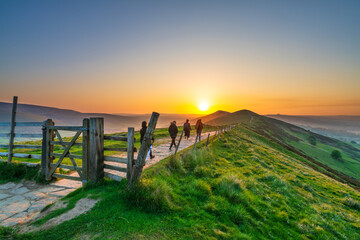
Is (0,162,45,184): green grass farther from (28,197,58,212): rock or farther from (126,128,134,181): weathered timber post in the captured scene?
(126,128,134,181): weathered timber post

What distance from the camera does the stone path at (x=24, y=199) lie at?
4.59 meters

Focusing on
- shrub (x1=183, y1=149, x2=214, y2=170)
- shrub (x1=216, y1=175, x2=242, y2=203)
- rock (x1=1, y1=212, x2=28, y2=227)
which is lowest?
rock (x1=1, y1=212, x2=28, y2=227)

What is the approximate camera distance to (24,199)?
556 cm

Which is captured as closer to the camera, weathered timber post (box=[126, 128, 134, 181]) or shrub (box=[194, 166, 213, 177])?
weathered timber post (box=[126, 128, 134, 181])

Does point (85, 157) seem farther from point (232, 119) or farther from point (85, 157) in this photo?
point (232, 119)

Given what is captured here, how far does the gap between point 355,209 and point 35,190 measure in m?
16.7

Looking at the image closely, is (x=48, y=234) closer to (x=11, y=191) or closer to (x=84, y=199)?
(x=84, y=199)

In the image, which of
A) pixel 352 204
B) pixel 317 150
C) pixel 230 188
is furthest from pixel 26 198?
pixel 317 150

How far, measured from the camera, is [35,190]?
6270 millimetres

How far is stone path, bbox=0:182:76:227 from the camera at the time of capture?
459 cm

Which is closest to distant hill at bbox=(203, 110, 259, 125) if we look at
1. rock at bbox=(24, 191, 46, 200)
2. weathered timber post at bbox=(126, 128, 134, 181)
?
weathered timber post at bbox=(126, 128, 134, 181)

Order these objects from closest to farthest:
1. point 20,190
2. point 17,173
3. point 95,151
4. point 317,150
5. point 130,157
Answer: point 130,157, point 95,151, point 20,190, point 17,173, point 317,150

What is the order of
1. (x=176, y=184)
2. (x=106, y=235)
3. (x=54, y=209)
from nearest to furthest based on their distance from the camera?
(x=106, y=235) → (x=54, y=209) → (x=176, y=184)

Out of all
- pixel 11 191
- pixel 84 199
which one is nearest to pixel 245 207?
pixel 84 199
